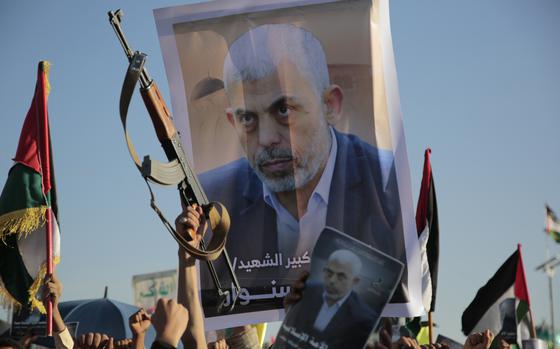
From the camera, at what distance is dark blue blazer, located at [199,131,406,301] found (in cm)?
723

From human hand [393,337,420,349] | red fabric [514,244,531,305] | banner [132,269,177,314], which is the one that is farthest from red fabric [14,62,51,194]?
banner [132,269,177,314]

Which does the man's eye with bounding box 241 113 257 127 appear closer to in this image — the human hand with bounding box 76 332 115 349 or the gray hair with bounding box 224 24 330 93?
the gray hair with bounding box 224 24 330 93

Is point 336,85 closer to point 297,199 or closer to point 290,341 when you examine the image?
point 297,199

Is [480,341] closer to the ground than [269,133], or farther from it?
closer to the ground

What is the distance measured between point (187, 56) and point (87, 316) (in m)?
10.2

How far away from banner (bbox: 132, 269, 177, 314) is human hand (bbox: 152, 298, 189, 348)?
84.7ft

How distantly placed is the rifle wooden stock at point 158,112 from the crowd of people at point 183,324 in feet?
1.63

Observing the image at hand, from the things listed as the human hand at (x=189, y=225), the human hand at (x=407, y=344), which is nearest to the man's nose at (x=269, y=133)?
the human hand at (x=407, y=344)

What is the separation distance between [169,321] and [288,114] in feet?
12.0

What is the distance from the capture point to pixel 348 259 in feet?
15.4

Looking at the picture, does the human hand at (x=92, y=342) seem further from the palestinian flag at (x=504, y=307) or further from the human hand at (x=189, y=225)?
the palestinian flag at (x=504, y=307)

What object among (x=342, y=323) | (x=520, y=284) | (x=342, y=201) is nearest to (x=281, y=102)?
(x=342, y=201)

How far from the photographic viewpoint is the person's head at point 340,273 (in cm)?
464

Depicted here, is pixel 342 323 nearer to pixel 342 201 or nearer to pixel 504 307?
pixel 342 201
